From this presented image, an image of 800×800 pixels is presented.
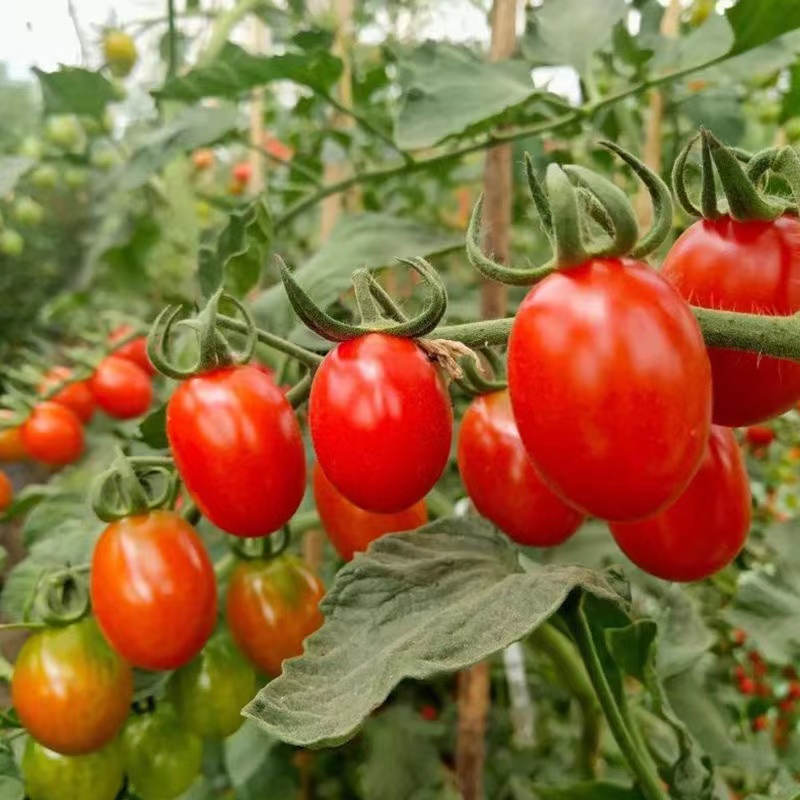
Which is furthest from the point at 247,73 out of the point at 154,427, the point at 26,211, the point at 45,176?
the point at 26,211

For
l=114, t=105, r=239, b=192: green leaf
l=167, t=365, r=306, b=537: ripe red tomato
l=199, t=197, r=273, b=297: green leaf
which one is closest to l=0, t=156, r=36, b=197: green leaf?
l=114, t=105, r=239, b=192: green leaf

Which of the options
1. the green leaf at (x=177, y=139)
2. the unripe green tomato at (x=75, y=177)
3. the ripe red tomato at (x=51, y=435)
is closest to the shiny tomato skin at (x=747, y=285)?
the green leaf at (x=177, y=139)

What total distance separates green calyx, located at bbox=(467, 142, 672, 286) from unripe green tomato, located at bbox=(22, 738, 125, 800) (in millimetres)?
514

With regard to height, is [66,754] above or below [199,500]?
below

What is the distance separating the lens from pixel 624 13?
2.97 feet

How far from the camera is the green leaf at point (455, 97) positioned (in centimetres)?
75

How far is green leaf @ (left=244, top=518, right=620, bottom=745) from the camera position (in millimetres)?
365

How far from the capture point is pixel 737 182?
0.40 metres

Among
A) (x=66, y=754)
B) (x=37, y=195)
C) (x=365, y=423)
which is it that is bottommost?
(x=37, y=195)

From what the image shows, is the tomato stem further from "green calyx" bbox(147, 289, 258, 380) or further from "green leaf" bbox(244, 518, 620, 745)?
"green calyx" bbox(147, 289, 258, 380)

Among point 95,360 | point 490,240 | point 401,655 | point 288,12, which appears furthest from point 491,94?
point 288,12

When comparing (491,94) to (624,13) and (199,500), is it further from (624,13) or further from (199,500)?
(199,500)

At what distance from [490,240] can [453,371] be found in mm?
543

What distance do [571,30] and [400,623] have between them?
71 centimetres
